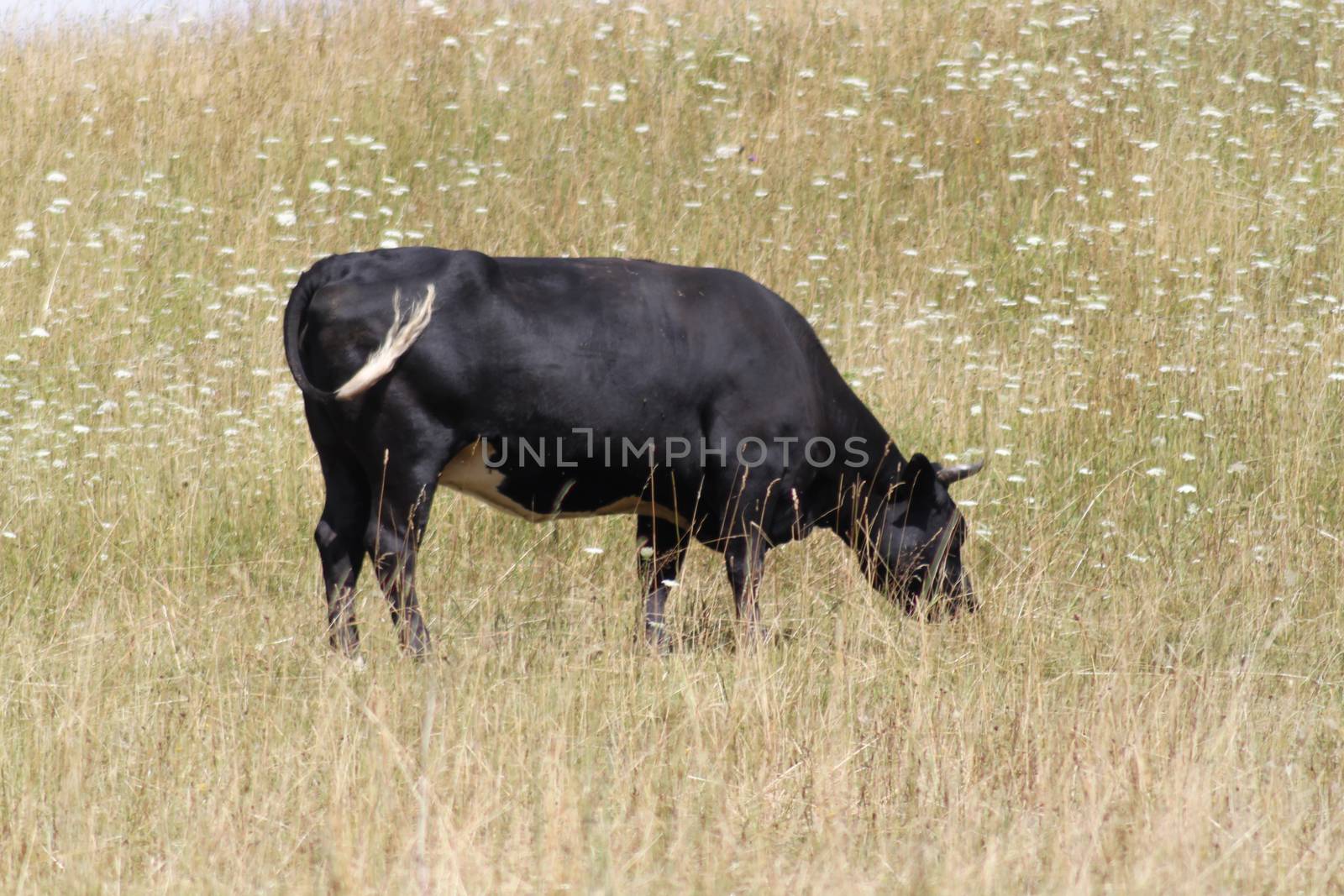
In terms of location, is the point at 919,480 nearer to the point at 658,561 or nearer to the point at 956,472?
the point at 956,472

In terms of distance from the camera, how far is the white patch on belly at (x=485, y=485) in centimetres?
509

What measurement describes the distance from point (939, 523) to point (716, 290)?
1.28m

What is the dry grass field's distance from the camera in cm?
354

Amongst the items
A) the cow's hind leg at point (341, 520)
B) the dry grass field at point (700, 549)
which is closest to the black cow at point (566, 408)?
the cow's hind leg at point (341, 520)

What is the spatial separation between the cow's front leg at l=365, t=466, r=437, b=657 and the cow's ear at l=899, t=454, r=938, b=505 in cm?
182

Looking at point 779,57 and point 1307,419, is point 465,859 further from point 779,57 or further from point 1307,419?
point 779,57

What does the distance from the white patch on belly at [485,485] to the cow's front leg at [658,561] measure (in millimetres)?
299

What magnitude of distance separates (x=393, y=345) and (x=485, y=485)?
2.13ft

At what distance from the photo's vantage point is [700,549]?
21.0ft

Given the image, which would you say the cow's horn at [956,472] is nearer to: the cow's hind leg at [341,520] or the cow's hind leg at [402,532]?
the cow's hind leg at [402,532]

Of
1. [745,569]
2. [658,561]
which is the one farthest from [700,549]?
[745,569]

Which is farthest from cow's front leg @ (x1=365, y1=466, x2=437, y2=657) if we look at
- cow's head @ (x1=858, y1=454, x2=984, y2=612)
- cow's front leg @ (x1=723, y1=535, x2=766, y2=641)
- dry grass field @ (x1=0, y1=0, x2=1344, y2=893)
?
cow's head @ (x1=858, y1=454, x2=984, y2=612)

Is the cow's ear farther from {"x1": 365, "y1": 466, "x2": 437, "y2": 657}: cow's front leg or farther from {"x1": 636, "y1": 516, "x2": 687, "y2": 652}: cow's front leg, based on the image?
{"x1": 365, "y1": 466, "x2": 437, "y2": 657}: cow's front leg

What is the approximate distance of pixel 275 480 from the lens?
20.2 ft
